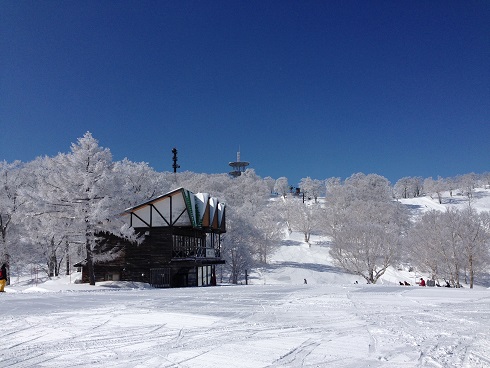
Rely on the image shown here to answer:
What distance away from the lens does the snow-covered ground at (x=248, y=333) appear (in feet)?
Result: 19.9

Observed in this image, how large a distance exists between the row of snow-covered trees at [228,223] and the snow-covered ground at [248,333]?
45.7ft

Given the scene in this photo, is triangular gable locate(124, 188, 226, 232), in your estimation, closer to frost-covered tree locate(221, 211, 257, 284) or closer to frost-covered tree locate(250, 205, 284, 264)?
frost-covered tree locate(221, 211, 257, 284)

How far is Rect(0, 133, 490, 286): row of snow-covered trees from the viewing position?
26.4 metres

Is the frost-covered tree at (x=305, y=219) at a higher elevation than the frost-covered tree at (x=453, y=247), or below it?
higher

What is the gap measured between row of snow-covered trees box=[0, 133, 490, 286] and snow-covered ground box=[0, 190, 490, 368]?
13.9m

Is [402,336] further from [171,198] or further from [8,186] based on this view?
[8,186]

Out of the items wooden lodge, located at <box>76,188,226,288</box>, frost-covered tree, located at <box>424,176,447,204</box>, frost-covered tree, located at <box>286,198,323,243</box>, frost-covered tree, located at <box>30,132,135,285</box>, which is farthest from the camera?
frost-covered tree, located at <box>424,176,447,204</box>

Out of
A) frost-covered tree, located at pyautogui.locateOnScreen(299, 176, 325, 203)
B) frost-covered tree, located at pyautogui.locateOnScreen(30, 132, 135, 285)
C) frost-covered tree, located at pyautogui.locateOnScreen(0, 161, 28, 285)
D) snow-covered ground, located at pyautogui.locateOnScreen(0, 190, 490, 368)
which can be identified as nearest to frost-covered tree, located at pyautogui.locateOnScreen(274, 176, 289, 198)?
frost-covered tree, located at pyautogui.locateOnScreen(299, 176, 325, 203)

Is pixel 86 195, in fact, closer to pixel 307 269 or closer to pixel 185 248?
pixel 185 248

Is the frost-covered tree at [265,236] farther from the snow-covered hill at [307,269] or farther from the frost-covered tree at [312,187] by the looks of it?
the frost-covered tree at [312,187]

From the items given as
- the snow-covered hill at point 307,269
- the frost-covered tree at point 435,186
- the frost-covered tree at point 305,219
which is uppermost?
the frost-covered tree at point 435,186

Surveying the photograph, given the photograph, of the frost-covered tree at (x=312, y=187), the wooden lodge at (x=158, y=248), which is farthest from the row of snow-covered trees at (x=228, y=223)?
the frost-covered tree at (x=312, y=187)

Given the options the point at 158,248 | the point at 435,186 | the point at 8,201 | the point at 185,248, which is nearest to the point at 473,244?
the point at 185,248

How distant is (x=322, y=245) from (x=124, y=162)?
39.6m
